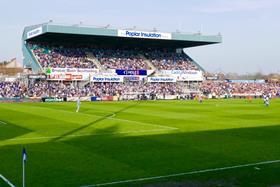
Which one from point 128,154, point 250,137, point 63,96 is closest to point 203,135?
point 250,137

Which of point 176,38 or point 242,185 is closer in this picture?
point 242,185

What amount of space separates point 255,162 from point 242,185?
11.9ft

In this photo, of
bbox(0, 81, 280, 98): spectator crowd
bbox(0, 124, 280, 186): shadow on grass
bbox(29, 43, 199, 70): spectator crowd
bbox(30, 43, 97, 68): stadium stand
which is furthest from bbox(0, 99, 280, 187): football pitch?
bbox(29, 43, 199, 70): spectator crowd

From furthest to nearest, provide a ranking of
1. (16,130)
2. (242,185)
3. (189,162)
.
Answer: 1. (16,130)
2. (189,162)
3. (242,185)

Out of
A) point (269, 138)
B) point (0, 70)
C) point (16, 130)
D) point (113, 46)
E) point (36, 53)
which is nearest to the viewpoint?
point (269, 138)

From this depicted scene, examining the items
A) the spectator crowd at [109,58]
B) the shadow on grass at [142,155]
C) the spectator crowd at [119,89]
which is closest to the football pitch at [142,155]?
the shadow on grass at [142,155]

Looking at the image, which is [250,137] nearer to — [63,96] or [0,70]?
[63,96]

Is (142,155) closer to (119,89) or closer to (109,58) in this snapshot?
(119,89)

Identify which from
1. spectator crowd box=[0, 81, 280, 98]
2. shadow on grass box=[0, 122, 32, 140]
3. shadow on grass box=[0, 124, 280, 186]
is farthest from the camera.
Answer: spectator crowd box=[0, 81, 280, 98]

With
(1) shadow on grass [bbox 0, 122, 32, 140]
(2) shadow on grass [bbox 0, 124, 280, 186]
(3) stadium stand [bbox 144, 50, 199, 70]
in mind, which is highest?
(3) stadium stand [bbox 144, 50, 199, 70]

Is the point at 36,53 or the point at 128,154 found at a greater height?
the point at 36,53

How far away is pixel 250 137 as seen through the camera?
2291cm

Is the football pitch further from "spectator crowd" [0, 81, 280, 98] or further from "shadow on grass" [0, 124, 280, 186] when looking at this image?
"spectator crowd" [0, 81, 280, 98]

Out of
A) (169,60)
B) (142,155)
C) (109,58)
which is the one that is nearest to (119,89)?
(109,58)
